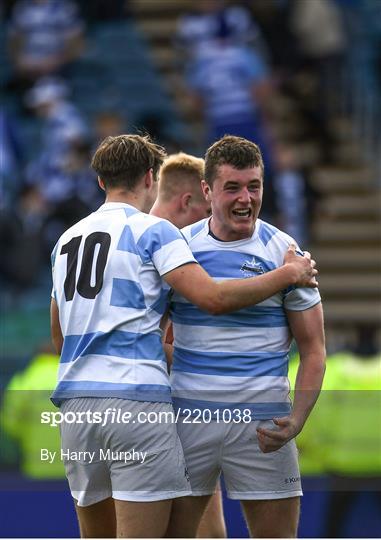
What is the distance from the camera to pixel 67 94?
11719 mm

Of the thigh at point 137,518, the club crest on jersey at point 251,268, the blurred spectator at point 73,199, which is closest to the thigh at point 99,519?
the thigh at point 137,518

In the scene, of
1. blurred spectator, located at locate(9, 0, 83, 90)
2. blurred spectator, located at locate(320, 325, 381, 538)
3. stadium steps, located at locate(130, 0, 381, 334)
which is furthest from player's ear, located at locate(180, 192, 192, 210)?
blurred spectator, located at locate(9, 0, 83, 90)

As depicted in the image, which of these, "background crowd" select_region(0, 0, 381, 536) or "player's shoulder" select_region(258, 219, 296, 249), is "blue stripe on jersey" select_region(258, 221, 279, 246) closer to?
"player's shoulder" select_region(258, 219, 296, 249)

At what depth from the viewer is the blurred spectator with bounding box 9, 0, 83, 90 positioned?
11.6 metres

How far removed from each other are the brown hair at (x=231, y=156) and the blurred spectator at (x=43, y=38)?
7.99m

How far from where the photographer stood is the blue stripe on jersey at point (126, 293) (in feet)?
12.1

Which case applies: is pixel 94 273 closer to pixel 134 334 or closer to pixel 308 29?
pixel 134 334

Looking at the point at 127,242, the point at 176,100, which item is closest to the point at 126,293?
the point at 127,242

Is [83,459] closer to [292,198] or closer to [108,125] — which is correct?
[292,198]

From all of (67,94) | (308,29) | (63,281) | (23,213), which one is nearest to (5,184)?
(23,213)

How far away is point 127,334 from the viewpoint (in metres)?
3.67

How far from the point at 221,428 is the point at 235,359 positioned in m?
0.22

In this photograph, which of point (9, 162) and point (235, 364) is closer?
point (235, 364)
